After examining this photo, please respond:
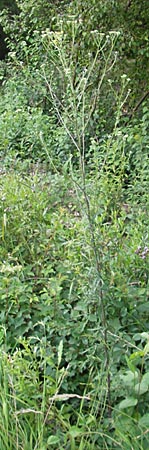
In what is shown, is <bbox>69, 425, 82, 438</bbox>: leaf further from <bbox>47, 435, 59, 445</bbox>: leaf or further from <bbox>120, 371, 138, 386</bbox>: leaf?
<bbox>120, 371, 138, 386</bbox>: leaf

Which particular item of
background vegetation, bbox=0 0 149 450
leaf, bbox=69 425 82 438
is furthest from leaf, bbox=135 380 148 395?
leaf, bbox=69 425 82 438

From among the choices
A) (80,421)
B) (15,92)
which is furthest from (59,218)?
(15,92)

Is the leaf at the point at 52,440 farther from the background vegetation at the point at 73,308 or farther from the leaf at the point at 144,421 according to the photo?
the leaf at the point at 144,421

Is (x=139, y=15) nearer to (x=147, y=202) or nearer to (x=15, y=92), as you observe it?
(x=15, y=92)

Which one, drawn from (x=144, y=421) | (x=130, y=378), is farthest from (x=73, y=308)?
(x=144, y=421)

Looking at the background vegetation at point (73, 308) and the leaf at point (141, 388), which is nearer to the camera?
the leaf at point (141, 388)

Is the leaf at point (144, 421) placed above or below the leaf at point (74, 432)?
above

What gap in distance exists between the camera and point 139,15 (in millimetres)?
4996

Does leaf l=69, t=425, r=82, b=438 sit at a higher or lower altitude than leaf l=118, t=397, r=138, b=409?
lower

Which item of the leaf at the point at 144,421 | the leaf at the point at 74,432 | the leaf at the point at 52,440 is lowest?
the leaf at the point at 52,440

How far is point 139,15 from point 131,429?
409 cm

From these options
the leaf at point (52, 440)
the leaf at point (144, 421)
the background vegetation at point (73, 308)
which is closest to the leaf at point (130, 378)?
the background vegetation at point (73, 308)

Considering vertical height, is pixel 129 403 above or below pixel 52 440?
above

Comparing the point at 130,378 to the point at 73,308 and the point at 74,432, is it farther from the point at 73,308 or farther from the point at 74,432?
the point at 73,308
